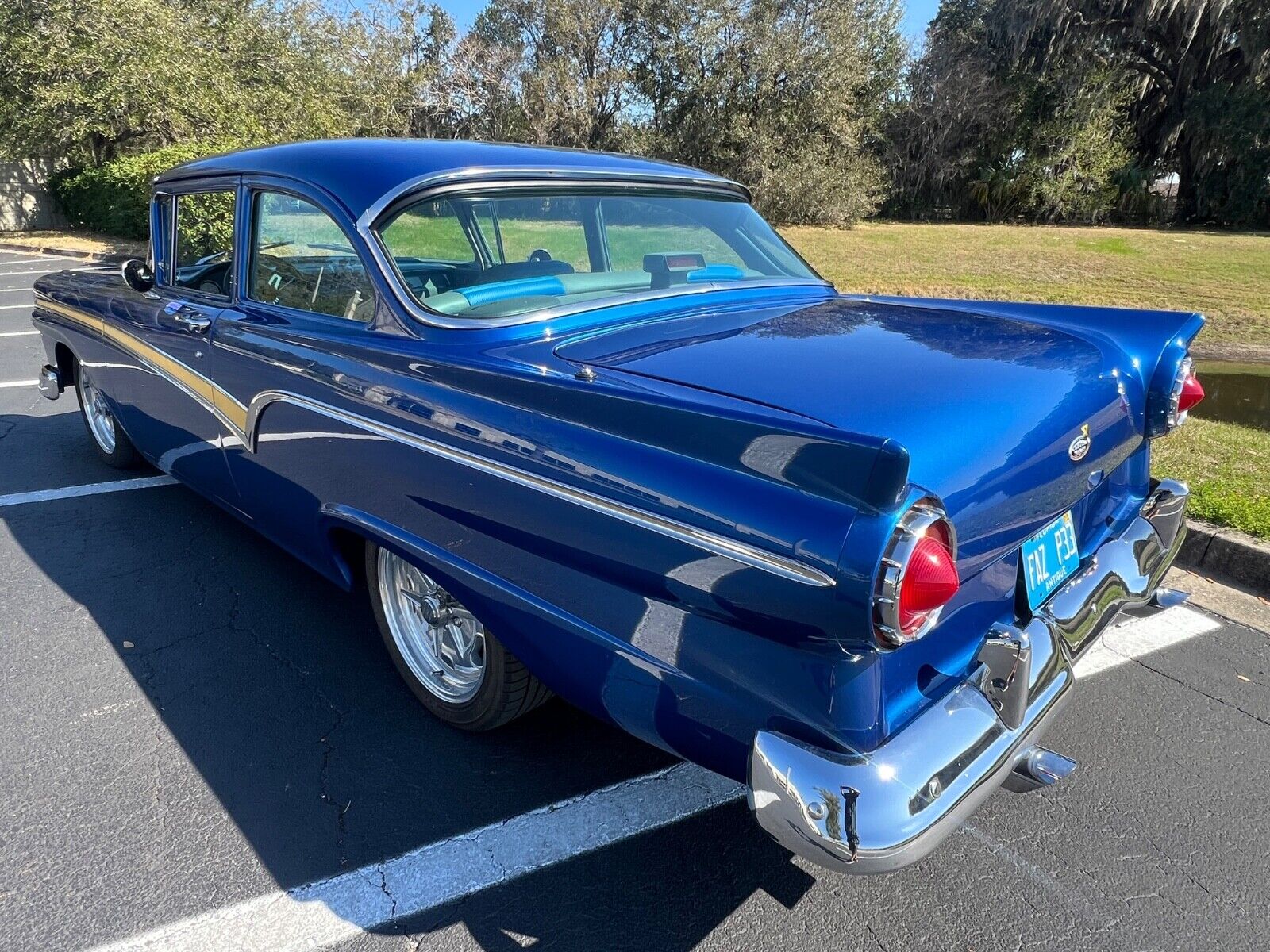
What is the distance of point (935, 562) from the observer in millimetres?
1672

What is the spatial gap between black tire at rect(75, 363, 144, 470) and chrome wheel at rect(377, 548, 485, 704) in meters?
2.86

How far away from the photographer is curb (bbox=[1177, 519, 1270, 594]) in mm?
3906

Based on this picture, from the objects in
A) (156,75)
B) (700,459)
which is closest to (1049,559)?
(700,459)

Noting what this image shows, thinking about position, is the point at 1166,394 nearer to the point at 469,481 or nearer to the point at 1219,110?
the point at 469,481

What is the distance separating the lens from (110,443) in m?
5.32

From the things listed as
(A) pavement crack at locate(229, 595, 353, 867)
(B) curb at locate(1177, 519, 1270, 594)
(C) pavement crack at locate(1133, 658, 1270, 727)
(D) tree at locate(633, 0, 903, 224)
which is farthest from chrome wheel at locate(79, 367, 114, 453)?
(D) tree at locate(633, 0, 903, 224)

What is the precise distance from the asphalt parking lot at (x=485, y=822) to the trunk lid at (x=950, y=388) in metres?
0.96

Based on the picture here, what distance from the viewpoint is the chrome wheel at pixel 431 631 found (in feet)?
9.12

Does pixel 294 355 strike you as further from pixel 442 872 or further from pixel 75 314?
pixel 75 314

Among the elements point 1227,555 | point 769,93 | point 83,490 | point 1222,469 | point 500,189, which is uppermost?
point 769,93

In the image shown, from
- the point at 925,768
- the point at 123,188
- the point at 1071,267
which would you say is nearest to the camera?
the point at 925,768

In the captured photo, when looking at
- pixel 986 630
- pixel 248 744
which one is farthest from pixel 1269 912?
pixel 248 744

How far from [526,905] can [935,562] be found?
1.34m

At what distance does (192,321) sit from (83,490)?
2.13 meters
